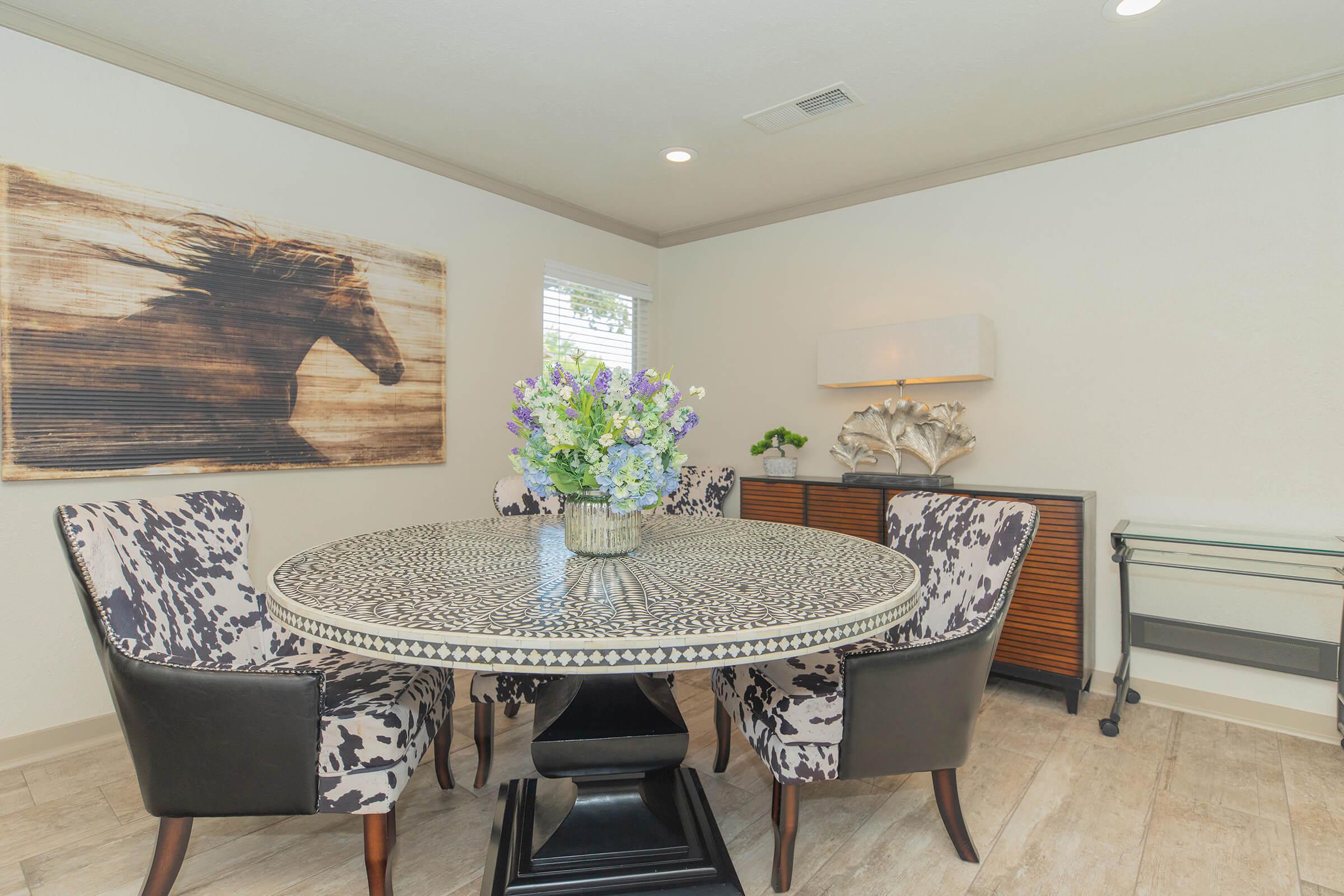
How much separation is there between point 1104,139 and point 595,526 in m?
3.11

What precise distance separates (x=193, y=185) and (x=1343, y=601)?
15.8 feet

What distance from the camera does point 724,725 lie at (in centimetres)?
230

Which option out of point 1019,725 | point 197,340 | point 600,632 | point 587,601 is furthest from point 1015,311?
point 197,340

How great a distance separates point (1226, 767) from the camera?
7.78 feet

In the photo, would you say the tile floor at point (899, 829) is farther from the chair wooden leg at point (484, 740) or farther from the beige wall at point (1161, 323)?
the beige wall at point (1161, 323)

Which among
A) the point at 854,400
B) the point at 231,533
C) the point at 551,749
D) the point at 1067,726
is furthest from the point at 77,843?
the point at 854,400

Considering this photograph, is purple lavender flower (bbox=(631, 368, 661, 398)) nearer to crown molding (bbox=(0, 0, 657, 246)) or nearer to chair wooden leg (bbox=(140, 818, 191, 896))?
chair wooden leg (bbox=(140, 818, 191, 896))

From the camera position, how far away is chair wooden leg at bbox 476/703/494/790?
2207 mm

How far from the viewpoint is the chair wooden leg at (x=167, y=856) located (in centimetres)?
152

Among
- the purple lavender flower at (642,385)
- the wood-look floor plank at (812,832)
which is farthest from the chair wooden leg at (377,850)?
the purple lavender flower at (642,385)

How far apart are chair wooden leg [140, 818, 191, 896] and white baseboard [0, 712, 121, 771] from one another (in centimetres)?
108

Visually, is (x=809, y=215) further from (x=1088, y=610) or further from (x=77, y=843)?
(x=77, y=843)

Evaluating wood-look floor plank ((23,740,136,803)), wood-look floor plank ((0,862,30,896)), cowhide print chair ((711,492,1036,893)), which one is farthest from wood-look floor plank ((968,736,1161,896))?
wood-look floor plank ((23,740,136,803))

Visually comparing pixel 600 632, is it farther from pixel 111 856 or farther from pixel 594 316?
pixel 594 316
